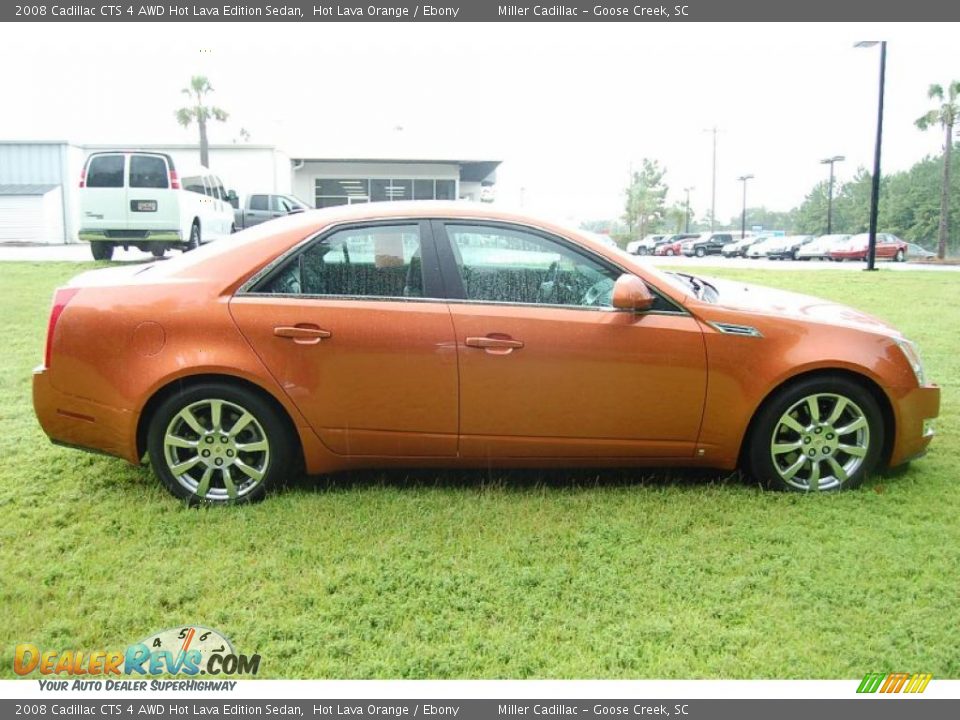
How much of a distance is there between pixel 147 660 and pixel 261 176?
103ft

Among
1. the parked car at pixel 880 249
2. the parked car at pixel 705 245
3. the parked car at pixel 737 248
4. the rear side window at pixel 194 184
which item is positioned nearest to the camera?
the rear side window at pixel 194 184

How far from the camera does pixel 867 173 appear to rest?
3027 inches

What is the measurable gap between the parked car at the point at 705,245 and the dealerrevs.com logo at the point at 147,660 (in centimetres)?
4867

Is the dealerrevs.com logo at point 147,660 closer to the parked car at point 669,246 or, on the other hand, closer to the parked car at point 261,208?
the parked car at point 261,208

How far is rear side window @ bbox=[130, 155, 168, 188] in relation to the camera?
1572 cm

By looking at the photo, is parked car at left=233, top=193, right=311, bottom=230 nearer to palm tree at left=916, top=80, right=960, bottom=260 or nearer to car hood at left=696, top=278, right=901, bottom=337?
car hood at left=696, top=278, right=901, bottom=337

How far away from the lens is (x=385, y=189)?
2702cm

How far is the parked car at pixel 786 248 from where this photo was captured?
4228cm

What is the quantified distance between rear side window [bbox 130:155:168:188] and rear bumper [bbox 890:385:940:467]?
14.9 metres

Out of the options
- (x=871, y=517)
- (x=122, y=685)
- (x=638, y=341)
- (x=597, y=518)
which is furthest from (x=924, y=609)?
(x=122, y=685)

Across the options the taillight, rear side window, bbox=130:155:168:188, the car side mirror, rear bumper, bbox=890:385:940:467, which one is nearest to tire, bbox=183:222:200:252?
rear side window, bbox=130:155:168:188

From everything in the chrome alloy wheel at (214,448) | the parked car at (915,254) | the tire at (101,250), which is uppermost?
the parked car at (915,254)

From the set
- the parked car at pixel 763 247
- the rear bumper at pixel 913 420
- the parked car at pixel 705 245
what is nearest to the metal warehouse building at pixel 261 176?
the parked car at pixel 763 247

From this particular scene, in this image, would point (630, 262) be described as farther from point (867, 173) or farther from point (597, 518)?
point (867, 173)
